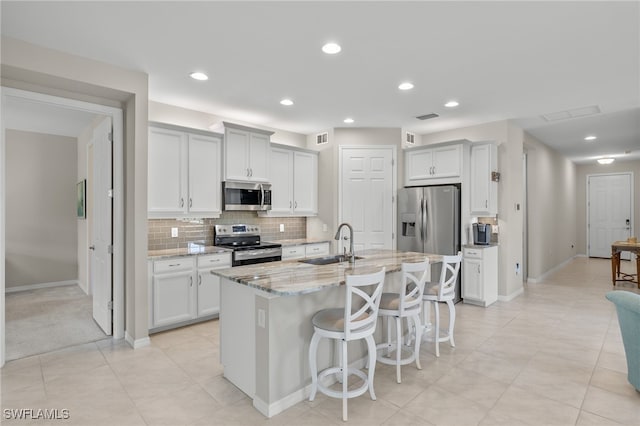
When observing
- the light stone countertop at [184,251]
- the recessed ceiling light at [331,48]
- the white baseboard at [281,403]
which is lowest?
the white baseboard at [281,403]

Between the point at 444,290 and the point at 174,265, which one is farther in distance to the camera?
the point at 174,265

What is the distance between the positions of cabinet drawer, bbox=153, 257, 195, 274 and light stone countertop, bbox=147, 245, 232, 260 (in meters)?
0.06

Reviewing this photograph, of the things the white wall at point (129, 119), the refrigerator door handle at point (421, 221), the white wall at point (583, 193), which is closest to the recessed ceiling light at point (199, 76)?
the white wall at point (129, 119)

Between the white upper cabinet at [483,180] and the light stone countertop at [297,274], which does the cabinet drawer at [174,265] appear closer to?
the light stone countertop at [297,274]

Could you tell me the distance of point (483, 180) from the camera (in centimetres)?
532

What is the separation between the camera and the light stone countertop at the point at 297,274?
7.51ft

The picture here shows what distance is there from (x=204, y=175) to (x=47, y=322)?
260 centimetres

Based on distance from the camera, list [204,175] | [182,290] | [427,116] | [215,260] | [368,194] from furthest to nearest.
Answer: [368,194] → [427,116] → [204,175] → [215,260] → [182,290]

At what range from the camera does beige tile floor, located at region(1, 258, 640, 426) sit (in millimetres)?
2328

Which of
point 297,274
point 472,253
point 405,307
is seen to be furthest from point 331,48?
point 472,253

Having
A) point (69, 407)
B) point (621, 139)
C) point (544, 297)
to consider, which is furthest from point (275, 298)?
point (621, 139)

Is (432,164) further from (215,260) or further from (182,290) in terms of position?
(182,290)

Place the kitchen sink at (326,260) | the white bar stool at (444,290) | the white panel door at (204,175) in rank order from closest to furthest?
the white bar stool at (444,290) → the kitchen sink at (326,260) → the white panel door at (204,175)

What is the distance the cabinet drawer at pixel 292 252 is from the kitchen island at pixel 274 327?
2.16 m
